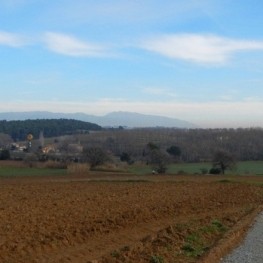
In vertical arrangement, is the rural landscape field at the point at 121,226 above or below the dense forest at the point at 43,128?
below

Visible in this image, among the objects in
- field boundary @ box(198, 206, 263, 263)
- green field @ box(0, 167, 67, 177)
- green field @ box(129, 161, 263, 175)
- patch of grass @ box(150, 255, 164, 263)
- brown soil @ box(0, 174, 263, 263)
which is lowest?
green field @ box(0, 167, 67, 177)

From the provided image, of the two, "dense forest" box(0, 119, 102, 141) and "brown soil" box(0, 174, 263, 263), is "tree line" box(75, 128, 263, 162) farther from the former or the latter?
"brown soil" box(0, 174, 263, 263)

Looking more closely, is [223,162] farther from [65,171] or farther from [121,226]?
[121,226]

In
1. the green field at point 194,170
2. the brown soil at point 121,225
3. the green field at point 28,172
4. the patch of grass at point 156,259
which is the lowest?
the green field at point 28,172

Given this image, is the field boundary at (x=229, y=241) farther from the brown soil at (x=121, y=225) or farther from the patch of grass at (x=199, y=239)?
the patch of grass at (x=199, y=239)

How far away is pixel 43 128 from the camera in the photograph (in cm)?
15062

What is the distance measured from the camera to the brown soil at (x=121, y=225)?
12711mm

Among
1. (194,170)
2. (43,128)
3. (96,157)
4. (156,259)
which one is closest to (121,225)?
(156,259)

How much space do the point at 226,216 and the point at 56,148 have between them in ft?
272

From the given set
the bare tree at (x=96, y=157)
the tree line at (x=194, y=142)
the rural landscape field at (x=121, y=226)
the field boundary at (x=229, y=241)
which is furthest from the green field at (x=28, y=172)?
the field boundary at (x=229, y=241)

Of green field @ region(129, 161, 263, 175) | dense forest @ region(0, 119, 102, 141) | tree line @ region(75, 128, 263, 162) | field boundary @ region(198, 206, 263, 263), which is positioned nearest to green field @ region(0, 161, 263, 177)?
green field @ region(129, 161, 263, 175)

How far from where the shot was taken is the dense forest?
481ft

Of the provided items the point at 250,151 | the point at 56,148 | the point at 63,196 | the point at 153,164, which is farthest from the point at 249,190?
the point at 56,148

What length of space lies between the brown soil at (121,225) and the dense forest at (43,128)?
4598 inches
